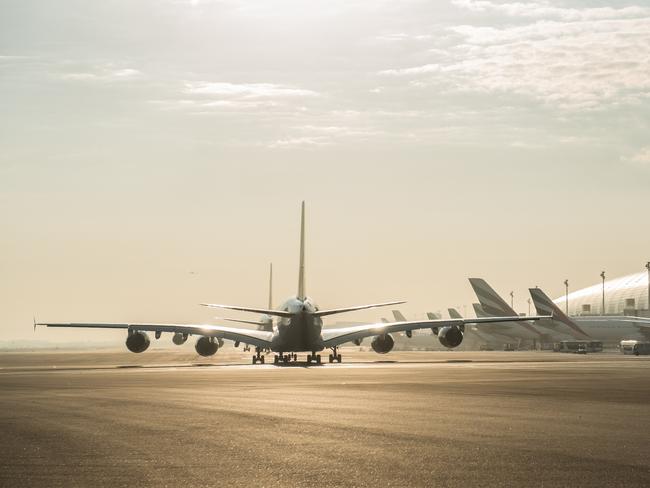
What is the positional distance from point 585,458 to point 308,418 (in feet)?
23.9

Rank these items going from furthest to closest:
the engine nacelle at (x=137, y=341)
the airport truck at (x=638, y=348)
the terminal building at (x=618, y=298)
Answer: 1. the terminal building at (x=618, y=298)
2. the airport truck at (x=638, y=348)
3. the engine nacelle at (x=137, y=341)

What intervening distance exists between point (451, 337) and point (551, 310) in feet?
203

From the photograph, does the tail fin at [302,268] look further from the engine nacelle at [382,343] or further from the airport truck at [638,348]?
the airport truck at [638,348]

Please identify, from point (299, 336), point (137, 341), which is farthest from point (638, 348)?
point (137, 341)

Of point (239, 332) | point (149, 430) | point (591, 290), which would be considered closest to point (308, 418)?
point (149, 430)

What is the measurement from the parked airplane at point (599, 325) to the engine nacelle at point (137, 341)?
7022 cm

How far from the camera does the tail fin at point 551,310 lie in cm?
11981

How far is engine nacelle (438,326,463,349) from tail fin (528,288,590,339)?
186ft

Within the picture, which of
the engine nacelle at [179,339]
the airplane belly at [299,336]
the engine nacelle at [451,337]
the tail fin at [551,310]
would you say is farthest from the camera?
the tail fin at [551,310]

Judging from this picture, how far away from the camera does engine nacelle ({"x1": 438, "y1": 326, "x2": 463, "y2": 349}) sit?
215ft

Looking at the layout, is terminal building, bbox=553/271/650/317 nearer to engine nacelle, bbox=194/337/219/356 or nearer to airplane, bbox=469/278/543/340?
airplane, bbox=469/278/543/340

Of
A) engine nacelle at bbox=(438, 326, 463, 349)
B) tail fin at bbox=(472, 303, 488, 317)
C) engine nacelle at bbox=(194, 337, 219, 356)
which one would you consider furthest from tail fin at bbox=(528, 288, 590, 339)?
engine nacelle at bbox=(194, 337, 219, 356)

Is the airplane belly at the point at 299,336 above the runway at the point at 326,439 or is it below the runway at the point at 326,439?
above

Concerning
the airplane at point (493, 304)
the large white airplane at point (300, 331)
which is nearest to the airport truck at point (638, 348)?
the airplane at point (493, 304)
